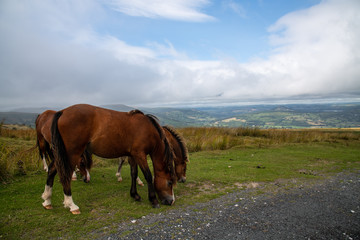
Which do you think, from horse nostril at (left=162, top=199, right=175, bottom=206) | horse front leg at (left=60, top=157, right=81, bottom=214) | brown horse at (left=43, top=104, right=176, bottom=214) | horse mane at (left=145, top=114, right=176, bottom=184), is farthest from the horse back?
horse nostril at (left=162, top=199, right=175, bottom=206)

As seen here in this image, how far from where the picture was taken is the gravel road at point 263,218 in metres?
3.45

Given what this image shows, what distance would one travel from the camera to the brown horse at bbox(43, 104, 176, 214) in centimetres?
425

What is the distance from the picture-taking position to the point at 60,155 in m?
4.20

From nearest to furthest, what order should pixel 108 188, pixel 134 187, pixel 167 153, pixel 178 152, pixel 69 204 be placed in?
pixel 69 204, pixel 134 187, pixel 167 153, pixel 108 188, pixel 178 152

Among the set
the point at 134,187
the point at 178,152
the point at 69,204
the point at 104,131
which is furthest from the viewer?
the point at 178,152

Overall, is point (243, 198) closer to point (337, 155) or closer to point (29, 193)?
point (29, 193)

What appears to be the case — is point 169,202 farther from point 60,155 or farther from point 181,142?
point 60,155

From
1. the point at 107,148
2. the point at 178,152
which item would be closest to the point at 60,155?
the point at 107,148

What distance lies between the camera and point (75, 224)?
149 inches

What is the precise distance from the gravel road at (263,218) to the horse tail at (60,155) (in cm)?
170

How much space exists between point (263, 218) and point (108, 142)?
3.78m

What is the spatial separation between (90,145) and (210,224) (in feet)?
10.3

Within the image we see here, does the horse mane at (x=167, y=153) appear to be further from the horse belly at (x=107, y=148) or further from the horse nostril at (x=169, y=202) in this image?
the horse belly at (x=107, y=148)

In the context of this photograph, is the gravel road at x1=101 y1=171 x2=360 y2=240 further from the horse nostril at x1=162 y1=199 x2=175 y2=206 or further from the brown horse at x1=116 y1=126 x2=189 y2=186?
the brown horse at x1=116 y1=126 x2=189 y2=186
